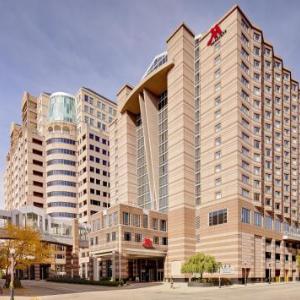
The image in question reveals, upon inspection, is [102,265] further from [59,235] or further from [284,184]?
[284,184]

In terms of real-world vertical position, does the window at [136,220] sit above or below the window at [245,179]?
below

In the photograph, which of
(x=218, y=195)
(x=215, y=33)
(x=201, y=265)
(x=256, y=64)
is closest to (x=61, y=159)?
(x=218, y=195)

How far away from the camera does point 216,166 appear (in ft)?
273

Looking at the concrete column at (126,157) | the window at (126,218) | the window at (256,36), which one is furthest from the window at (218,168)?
the window at (256,36)

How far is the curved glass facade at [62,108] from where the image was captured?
15888 centimetres

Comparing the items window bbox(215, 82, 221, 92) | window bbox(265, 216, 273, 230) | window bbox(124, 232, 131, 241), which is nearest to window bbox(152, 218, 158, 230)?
window bbox(124, 232, 131, 241)

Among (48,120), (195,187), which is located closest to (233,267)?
(195,187)

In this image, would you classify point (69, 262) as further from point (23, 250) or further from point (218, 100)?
point (218, 100)

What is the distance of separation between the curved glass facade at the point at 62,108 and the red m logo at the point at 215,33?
85.5 meters

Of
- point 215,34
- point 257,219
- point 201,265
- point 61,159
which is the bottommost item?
point 201,265

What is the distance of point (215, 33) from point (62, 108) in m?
88.7

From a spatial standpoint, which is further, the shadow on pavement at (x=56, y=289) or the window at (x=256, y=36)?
the window at (x=256, y=36)

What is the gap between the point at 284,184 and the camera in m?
94.6

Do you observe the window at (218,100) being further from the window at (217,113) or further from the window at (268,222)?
the window at (268,222)
